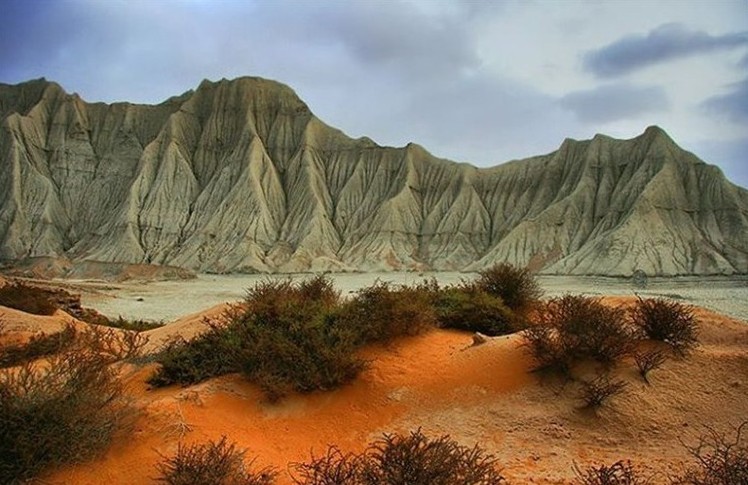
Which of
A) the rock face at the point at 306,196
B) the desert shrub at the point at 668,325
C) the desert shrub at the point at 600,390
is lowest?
the desert shrub at the point at 600,390

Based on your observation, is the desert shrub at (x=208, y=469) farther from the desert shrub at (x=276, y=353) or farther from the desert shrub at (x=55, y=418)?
the desert shrub at (x=276, y=353)

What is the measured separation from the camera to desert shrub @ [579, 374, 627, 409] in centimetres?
737

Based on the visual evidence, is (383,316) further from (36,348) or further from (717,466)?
(36,348)

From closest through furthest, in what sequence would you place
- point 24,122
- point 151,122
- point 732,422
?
point 732,422 < point 24,122 < point 151,122

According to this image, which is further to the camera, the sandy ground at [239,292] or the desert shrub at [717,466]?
the sandy ground at [239,292]

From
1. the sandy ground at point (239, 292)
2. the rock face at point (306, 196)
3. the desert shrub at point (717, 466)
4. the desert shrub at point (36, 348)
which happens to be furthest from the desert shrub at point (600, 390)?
the rock face at point (306, 196)

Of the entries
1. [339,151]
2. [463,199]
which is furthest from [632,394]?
[339,151]

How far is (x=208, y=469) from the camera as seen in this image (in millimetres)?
5492

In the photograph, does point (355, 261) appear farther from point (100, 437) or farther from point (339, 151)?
point (100, 437)

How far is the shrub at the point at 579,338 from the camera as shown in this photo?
805cm

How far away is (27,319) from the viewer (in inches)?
570

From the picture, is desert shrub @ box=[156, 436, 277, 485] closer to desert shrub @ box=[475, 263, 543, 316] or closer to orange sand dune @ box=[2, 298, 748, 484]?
orange sand dune @ box=[2, 298, 748, 484]

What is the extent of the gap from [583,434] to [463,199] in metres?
65.2

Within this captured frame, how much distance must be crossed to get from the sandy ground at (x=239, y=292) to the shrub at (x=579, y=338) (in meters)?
16.1
